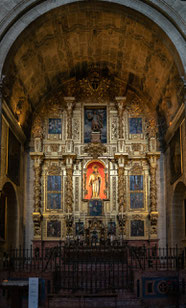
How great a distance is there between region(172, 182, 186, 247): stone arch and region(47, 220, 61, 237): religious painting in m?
6.16

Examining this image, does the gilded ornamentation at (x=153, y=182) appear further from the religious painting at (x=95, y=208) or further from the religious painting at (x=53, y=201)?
the religious painting at (x=53, y=201)

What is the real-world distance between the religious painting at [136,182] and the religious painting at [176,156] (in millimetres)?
2577

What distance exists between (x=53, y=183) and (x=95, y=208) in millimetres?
2784

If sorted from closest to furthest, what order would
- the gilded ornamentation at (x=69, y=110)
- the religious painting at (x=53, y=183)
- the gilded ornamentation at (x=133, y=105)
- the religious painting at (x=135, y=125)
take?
1. the religious painting at (x=53, y=183)
2. the gilded ornamentation at (x=69, y=110)
3. the religious painting at (x=135, y=125)
4. the gilded ornamentation at (x=133, y=105)

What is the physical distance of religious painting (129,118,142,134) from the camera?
24719mm

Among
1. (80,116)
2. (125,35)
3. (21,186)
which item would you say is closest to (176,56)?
(125,35)

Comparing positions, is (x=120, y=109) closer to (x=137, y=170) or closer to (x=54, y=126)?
(x=137, y=170)

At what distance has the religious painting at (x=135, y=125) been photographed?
2472cm

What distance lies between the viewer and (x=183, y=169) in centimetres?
1912

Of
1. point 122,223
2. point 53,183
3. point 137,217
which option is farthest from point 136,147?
point 53,183

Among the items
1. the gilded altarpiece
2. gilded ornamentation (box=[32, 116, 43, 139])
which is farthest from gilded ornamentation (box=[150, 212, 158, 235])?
gilded ornamentation (box=[32, 116, 43, 139])

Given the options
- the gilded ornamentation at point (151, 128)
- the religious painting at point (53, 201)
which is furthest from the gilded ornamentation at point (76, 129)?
the gilded ornamentation at point (151, 128)

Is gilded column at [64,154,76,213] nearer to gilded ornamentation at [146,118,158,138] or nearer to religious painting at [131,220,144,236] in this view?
religious painting at [131,220,144,236]

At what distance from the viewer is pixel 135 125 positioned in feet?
81.5
